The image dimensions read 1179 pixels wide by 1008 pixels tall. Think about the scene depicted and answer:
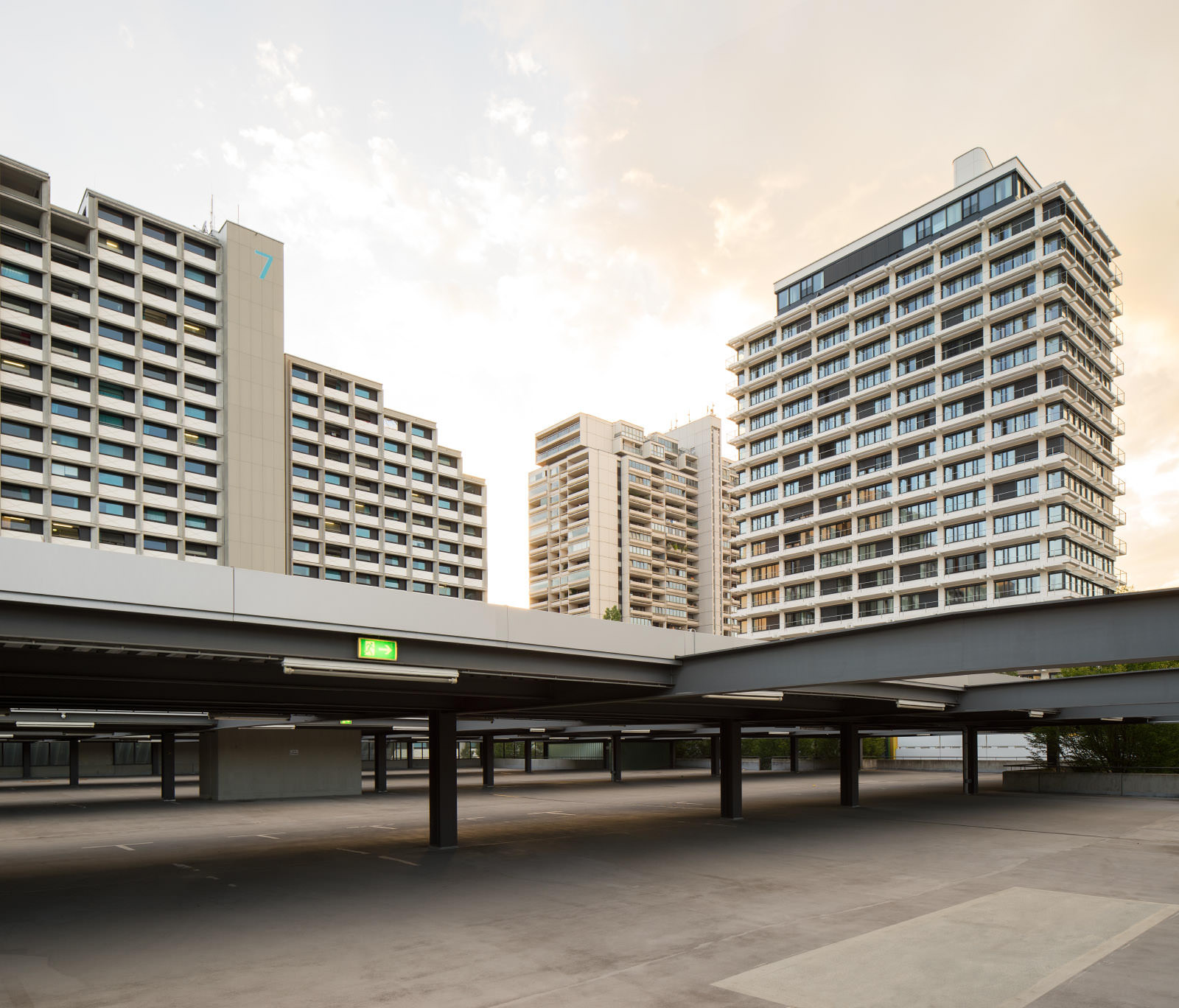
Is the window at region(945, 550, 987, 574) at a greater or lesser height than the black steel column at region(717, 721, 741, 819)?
greater

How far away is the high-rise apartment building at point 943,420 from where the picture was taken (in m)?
72.4

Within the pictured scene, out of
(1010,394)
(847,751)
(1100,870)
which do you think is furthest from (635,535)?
(1100,870)

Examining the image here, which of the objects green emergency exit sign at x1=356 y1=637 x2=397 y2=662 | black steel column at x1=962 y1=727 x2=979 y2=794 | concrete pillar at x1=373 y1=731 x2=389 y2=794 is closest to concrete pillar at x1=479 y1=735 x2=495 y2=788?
concrete pillar at x1=373 y1=731 x2=389 y2=794

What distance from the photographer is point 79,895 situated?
16.9 meters

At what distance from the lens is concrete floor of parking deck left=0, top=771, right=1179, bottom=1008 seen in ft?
34.1

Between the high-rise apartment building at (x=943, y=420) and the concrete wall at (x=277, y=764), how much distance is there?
52.6m

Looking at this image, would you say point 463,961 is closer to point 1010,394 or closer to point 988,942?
point 988,942

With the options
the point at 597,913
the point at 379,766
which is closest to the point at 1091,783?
the point at 379,766

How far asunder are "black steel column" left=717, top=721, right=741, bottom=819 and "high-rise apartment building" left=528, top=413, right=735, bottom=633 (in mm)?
100784

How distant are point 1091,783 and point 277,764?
38758 mm

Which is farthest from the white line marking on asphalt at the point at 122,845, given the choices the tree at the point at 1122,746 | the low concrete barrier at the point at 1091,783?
the tree at the point at 1122,746

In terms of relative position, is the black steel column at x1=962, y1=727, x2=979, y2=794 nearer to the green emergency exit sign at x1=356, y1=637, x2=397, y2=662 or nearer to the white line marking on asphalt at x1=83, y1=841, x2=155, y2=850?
the white line marking on asphalt at x1=83, y1=841, x2=155, y2=850

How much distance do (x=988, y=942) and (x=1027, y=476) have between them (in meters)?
68.2

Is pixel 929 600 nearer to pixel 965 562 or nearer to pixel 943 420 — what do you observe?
pixel 965 562
